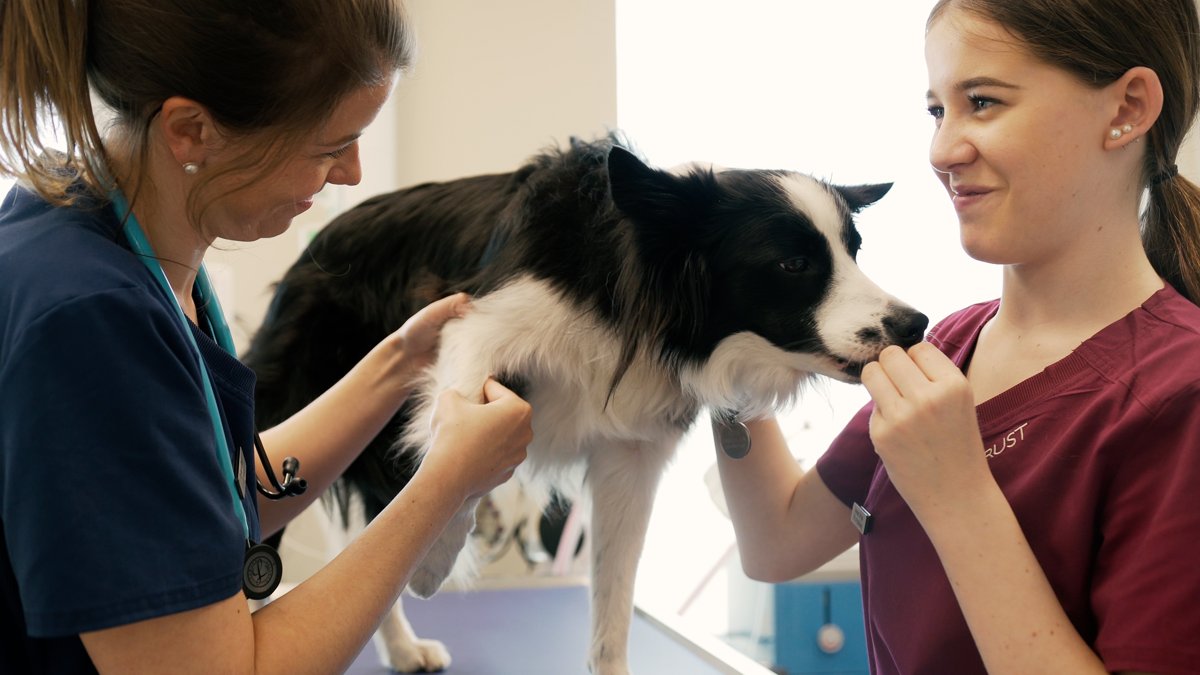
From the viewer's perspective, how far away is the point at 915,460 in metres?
0.98

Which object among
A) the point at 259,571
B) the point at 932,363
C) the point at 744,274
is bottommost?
the point at 259,571

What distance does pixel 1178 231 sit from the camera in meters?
1.12

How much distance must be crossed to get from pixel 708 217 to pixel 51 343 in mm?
1001

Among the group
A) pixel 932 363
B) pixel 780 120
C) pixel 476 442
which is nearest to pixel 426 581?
pixel 476 442

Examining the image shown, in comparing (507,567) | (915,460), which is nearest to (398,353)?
(915,460)

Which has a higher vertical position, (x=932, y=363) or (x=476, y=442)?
(x=932, y=363)

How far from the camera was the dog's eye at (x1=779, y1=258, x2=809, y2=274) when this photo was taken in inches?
59.3

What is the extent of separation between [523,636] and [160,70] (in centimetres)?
137

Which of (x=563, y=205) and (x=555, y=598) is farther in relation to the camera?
(x=555, y=598)

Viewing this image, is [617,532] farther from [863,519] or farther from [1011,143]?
[1011,143]

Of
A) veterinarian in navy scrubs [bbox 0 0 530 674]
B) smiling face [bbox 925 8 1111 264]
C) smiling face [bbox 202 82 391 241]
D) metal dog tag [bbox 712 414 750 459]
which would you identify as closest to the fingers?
smiling face [bbox 925 8 1111 264]

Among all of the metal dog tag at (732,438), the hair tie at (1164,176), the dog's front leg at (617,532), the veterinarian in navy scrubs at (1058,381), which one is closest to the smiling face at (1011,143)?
the veterinarian in navy scrubs at (1058,381)

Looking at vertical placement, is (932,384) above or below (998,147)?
below

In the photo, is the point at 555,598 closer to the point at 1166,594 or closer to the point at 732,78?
the point at 1166,594
